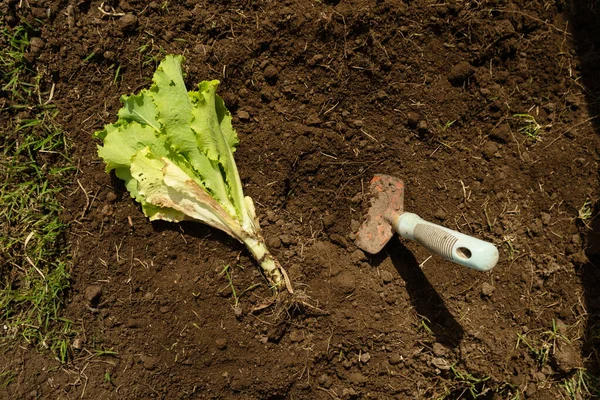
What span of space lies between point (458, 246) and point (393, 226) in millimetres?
623

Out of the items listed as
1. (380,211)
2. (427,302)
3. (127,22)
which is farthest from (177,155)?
(427,302)

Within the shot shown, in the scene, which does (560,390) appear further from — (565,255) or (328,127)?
(328,127)

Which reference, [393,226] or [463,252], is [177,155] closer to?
[393,226]

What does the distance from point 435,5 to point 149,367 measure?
2.68 meters

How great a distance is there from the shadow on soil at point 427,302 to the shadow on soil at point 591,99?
0.82 metres

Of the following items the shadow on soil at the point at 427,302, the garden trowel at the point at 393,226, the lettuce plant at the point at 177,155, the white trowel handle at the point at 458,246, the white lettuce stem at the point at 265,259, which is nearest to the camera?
the white trowel handle at the point at 458,246

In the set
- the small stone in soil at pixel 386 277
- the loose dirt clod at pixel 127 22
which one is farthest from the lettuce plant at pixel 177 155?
the small stone in soil at pixel 386 277

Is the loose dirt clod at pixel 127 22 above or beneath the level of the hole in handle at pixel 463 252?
above

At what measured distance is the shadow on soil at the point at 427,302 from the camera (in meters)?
2.57

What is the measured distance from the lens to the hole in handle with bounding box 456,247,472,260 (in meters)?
1.82

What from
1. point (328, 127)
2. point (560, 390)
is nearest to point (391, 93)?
point (328, 127)

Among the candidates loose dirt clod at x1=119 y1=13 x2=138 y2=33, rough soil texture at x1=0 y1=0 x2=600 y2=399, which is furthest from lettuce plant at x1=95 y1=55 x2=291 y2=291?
loose dirt clod at x1=119 y1=13 x2=138 y2=33

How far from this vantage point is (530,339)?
260cm

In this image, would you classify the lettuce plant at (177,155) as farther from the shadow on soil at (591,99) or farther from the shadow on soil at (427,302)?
the shadow on soil at (591,99)
